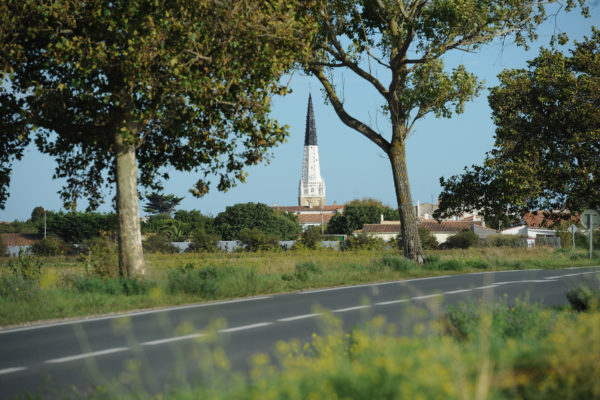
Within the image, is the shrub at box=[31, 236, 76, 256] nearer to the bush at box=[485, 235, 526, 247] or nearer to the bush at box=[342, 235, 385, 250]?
the bush at box=[342, 235, 385, 250]

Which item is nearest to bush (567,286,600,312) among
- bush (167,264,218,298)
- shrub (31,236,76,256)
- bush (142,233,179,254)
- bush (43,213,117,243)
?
bush (167,264,218,298)

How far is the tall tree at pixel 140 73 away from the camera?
632 inches

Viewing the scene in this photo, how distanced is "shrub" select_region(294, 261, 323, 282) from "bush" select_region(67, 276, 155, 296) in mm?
5317

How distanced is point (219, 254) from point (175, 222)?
54.3 m

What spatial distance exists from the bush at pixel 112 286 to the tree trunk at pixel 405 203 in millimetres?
13144

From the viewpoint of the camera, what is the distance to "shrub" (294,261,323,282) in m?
20.7

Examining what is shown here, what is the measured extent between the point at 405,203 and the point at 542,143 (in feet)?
44.5

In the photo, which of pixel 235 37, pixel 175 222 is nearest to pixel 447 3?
pixel 235 37

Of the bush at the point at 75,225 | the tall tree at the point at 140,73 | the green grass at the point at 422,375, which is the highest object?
the tall tree at the point at 140,73

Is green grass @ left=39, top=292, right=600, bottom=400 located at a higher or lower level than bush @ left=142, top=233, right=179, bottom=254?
higher

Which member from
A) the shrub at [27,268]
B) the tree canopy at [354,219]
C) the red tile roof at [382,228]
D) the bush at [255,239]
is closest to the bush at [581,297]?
the shrub at [27,268]

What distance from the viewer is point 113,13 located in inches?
635

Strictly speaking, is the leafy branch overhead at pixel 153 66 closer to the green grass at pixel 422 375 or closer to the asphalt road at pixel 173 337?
the asphalt road at pixel 173 337

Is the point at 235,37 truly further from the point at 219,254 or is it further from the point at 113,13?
the point at 219,254
